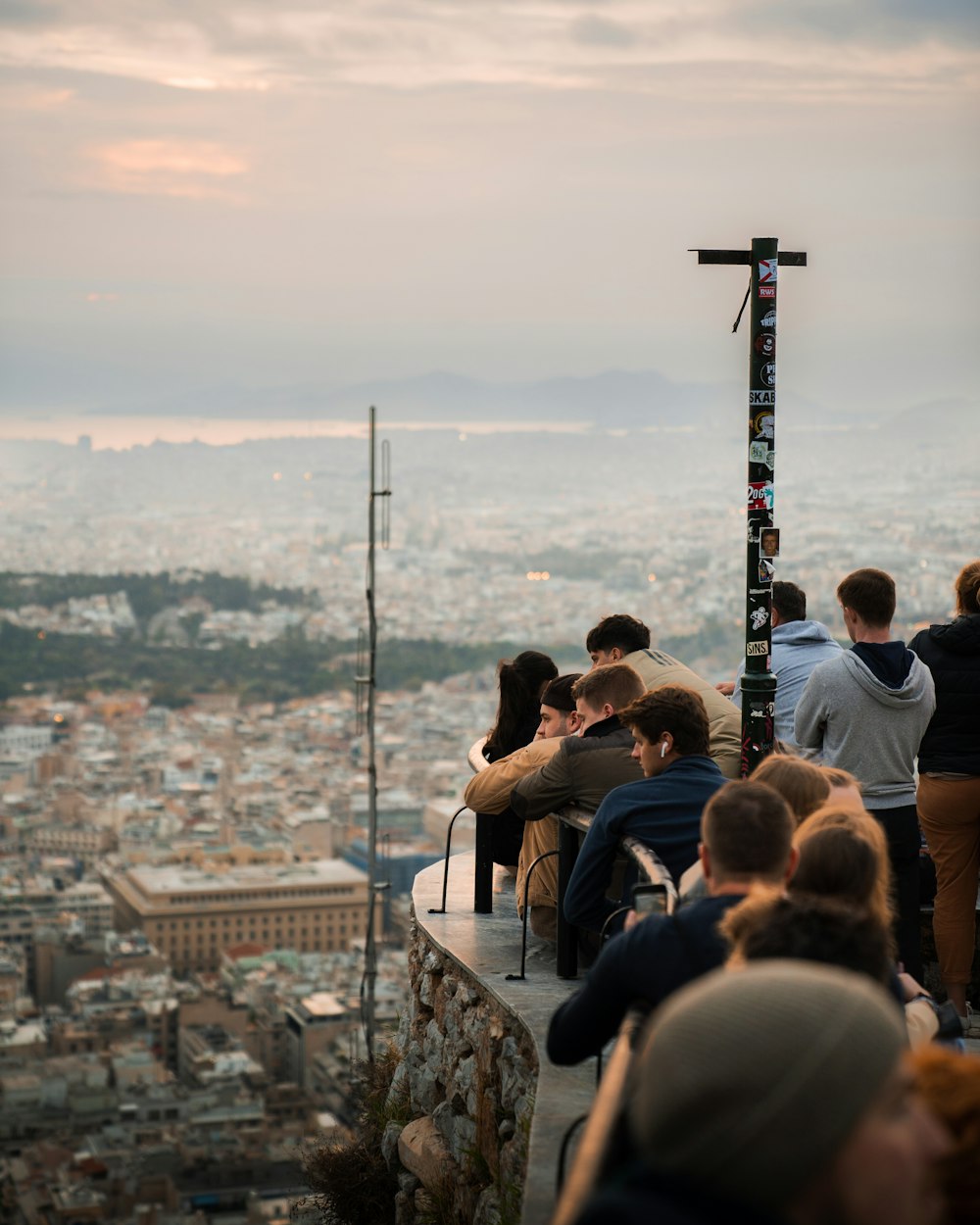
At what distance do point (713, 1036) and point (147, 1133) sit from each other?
18.1 metres

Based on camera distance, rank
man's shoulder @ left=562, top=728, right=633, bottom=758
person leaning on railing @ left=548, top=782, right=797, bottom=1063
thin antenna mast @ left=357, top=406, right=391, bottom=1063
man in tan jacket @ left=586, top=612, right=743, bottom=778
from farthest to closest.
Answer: thin antenna mast @ left=357, top=406, right=391, bottom=1063, man in tan jacket @ left=586, top=612, right=743, bottom=778, man's shoulder @ left=562, top=728, right=633, bottom=758, person leaning on railing @ left=548, top=782, right=797, bottom=1063

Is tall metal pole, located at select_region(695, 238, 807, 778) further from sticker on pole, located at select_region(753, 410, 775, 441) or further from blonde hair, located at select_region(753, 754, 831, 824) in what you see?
blonde hair, located at select_region(753, 754, 831, 824)

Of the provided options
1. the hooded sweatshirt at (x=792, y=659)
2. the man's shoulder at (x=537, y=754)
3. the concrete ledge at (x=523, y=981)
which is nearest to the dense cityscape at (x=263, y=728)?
the concrete ledge at (x=523, y=981)

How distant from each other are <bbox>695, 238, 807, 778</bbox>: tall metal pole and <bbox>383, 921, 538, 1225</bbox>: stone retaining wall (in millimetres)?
1475

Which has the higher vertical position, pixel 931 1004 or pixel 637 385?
pixel 637 385

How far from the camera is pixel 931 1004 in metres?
3.91

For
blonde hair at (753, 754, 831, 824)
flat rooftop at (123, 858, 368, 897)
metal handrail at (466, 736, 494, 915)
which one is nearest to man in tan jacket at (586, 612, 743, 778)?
metal handrail at (466, 736, 494, 915)

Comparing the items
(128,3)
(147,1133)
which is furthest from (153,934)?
(128,3)

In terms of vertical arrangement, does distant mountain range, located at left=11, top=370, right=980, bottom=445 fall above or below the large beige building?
above

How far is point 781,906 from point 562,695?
371 centimetres

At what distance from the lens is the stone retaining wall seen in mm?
5309

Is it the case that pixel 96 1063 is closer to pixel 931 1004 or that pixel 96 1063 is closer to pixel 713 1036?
pixel 931 1004

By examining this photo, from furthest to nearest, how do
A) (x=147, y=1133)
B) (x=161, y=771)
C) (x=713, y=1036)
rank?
1. (x=161, y=771)
2. (x=147, y=1133)
3. (x=713, y=1036)

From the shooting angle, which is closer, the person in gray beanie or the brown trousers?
the person in gray beanie
